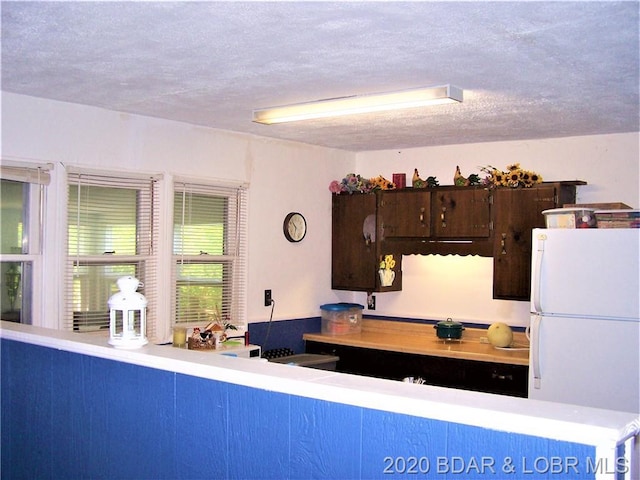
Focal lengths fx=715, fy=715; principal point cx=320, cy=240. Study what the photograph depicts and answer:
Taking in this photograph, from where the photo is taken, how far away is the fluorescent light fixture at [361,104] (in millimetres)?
3832

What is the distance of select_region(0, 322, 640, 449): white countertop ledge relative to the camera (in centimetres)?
157

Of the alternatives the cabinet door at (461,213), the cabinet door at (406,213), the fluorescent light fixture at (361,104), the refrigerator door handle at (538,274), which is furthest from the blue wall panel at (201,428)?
the cabinet door at (406,213)

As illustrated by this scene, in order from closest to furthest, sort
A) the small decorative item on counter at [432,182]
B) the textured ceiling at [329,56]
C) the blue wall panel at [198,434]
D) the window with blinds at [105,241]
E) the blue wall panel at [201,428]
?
the blue wall panel at [198,434], the blue wall panel at [201,428], the textured ceiling at [329,56], the window with blinds at [105,241], the small decorative item on counter at [432,182]

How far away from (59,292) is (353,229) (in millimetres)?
2708

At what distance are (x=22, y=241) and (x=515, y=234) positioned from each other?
11.2 feet

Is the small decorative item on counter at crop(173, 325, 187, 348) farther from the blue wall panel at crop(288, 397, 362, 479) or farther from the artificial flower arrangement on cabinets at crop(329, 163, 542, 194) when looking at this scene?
the blue wall panel at crop(288, 397, 362, 479)

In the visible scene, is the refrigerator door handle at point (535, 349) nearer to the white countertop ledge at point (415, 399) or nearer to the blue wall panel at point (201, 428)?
the white countertop ledge at point (415, 399)

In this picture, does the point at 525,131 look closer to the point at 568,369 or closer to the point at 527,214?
the point at 527,214

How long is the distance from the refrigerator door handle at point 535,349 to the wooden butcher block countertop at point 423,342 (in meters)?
0.37

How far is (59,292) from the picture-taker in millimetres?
4398

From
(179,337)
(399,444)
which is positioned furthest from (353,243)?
(399,444)

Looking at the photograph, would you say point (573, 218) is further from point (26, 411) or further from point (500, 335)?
point (26, 411)

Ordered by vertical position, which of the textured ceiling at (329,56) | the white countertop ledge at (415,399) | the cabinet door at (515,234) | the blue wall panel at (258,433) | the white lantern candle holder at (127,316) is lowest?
the blue wall panel at (258,433)

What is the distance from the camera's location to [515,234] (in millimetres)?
5359
